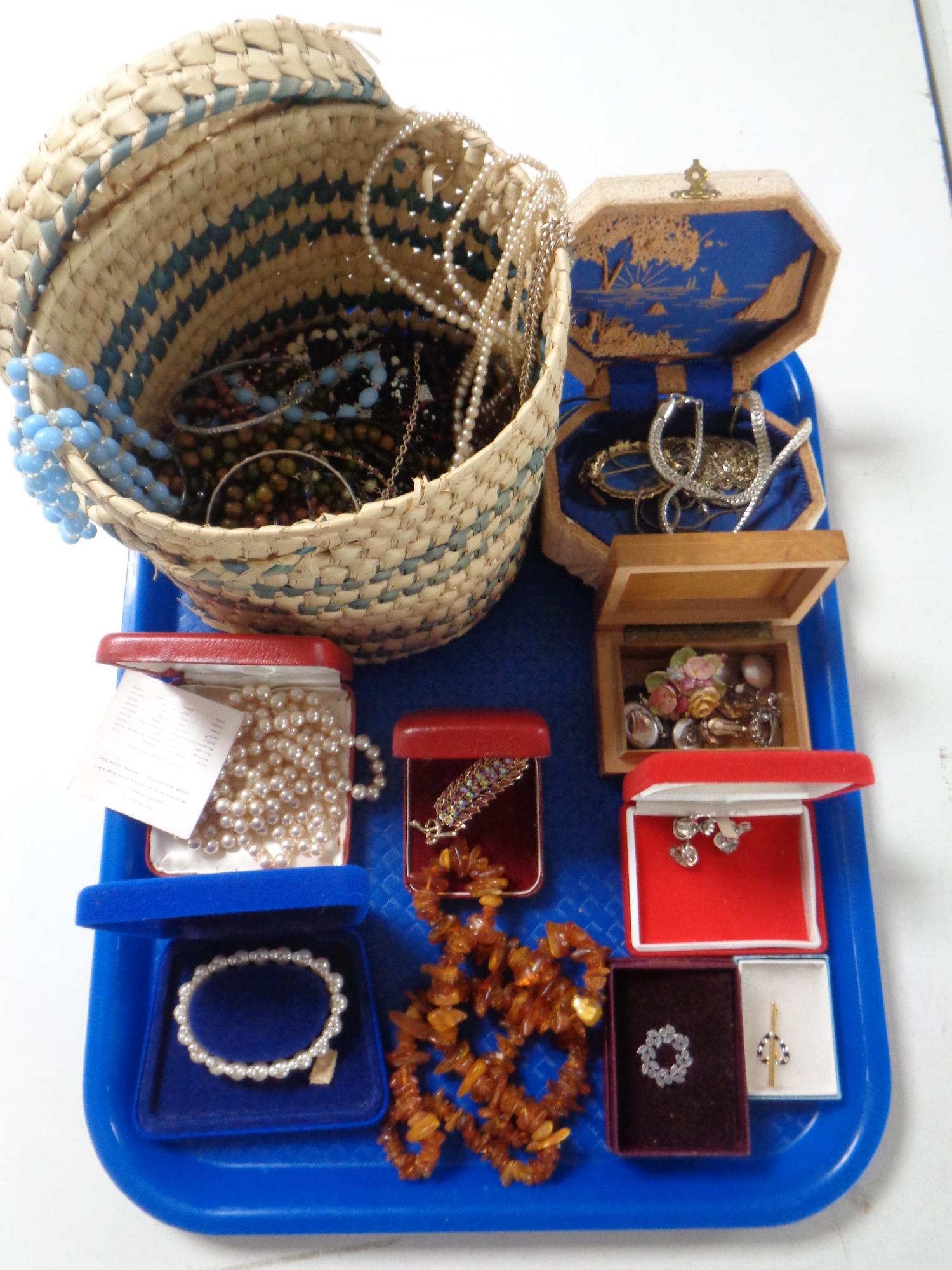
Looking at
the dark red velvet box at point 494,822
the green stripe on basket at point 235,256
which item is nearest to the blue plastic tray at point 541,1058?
the dark red velvet box at point 494,822

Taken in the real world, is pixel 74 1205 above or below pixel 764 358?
below

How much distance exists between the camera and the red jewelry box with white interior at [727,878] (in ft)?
2.97

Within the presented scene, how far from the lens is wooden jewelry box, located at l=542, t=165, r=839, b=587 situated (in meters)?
0.78

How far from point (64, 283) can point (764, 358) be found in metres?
0.66

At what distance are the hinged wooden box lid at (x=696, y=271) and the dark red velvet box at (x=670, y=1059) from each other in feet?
1.92

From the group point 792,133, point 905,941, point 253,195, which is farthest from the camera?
point 792,133

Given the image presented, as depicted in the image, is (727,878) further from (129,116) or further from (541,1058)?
(129,116)

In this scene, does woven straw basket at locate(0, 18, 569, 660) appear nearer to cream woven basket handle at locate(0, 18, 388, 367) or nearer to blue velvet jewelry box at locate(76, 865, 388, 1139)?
cream woven basket handle at locate(0, 18, 388, 367)

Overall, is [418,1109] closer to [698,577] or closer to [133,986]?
[133,986]

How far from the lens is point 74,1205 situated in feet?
3.03

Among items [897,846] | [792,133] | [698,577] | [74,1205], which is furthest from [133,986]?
[792,133]

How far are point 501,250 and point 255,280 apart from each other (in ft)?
0.85

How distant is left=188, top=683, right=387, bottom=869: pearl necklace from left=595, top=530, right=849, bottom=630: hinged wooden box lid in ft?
0.97

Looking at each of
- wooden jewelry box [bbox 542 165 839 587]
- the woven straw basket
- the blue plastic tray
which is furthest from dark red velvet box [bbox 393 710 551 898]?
wooden jewelry box [bbox 542 165 839 587]
